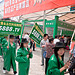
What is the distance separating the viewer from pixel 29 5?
7.44 m

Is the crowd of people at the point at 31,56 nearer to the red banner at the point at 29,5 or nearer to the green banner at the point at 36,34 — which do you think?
the green banner at the point at 36,34

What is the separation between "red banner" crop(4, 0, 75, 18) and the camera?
18.2 feet

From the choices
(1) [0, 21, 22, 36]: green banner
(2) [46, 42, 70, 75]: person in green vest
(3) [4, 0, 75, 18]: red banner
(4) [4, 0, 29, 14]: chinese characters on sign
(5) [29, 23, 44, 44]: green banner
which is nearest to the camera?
(2) [46, 42, 70, 75]: person in green vest

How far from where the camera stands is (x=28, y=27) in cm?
1062

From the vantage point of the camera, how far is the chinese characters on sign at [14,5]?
7.88m

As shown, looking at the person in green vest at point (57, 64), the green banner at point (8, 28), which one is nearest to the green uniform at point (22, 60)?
the person in green vest at point (57, 64)

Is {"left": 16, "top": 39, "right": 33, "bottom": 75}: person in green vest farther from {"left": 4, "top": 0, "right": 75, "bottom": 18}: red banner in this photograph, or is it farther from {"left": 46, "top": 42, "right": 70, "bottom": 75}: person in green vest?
{"left": 4, "top": 0, "right": 75, "bottom": 18}: red banner

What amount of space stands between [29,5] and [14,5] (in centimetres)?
220

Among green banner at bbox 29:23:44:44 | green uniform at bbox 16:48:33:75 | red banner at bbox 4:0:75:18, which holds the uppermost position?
red banner at bbox 4:0:75:18

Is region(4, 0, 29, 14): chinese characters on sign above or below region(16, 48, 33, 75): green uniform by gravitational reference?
above

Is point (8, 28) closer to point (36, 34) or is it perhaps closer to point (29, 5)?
point (36, 34)

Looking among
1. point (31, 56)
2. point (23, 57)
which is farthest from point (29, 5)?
point (23, 57)

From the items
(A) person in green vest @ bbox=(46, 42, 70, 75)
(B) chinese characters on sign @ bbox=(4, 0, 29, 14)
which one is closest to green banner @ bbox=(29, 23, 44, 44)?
(A) person in green vest @ bbox=(46, 42, 70, 75)

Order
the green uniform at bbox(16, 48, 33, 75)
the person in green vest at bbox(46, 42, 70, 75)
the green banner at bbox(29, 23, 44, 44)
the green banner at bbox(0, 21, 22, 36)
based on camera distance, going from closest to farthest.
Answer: the person in green vest at bbox(46, 42, 70, 75)
the green uniform at bbox(16, 48, 33, 75)
the green banner at bbox(0, 21, 22, 36)
the green banner at bbox(29, 23, 44, 44)
